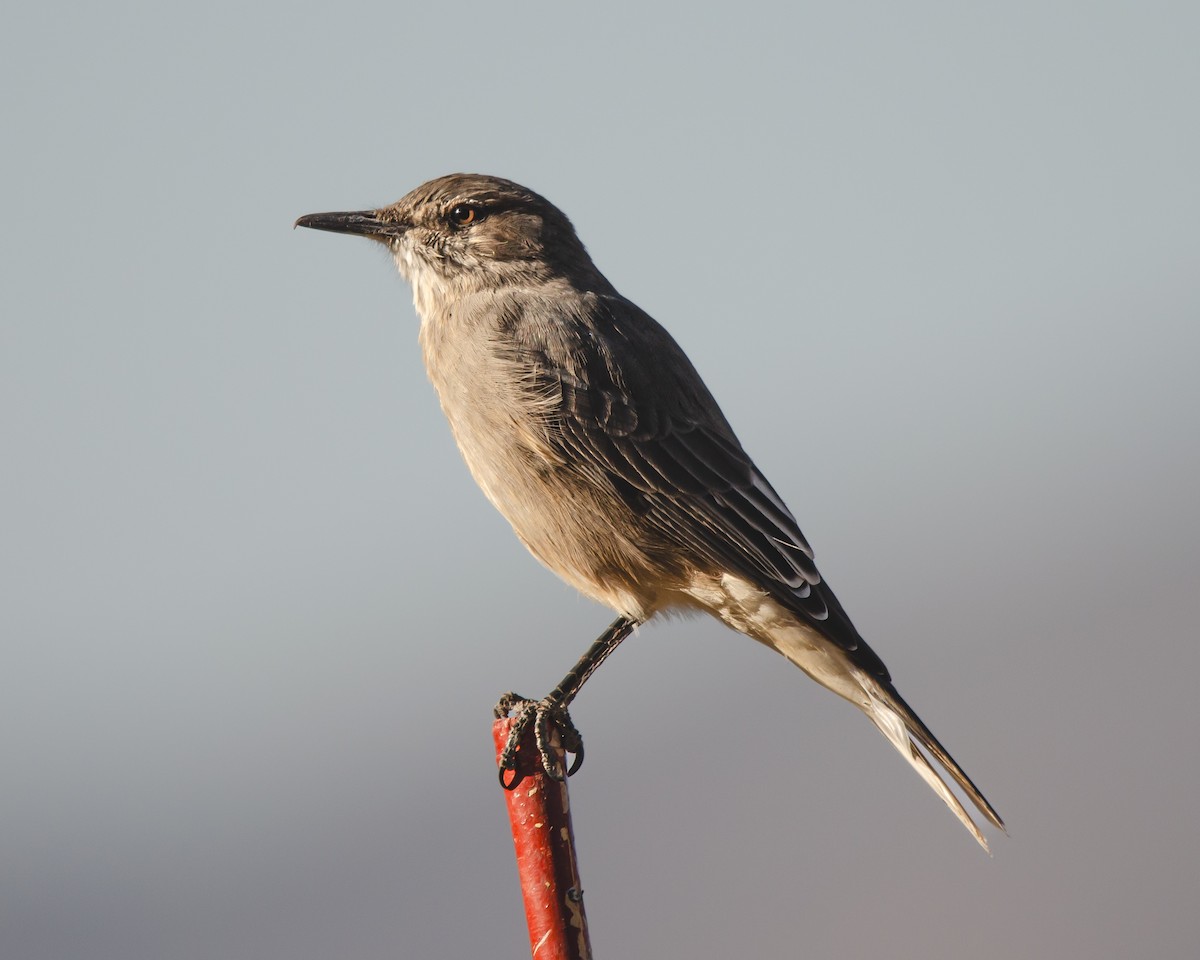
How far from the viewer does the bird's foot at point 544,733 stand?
4.73 metres

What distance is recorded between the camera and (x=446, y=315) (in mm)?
6684

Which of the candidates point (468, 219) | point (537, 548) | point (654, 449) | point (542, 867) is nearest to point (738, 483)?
point (654, 449)

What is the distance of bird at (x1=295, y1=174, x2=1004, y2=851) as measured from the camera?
19.4 feet

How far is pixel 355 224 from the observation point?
7.19m

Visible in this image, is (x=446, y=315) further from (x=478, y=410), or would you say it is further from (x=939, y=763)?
(x=939, y=763)

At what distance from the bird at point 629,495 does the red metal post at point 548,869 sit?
3.86 feet

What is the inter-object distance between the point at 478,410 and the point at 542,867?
236cm

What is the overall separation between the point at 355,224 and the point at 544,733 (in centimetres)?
320

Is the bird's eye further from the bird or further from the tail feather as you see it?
the tail feather

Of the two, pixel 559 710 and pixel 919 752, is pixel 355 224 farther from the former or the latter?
pixel 919 752

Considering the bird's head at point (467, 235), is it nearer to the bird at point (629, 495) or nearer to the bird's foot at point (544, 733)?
the bird at point (629, 495)

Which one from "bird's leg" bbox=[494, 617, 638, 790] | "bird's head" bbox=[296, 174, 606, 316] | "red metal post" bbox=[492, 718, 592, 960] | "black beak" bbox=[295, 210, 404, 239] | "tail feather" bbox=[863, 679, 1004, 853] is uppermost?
"black beak" bbox=[295, 210, 404, 239]

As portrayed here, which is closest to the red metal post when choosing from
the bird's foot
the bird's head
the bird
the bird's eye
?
the bird's foot

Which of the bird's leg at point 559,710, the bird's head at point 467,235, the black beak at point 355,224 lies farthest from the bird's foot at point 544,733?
the black beak at point 355,224
